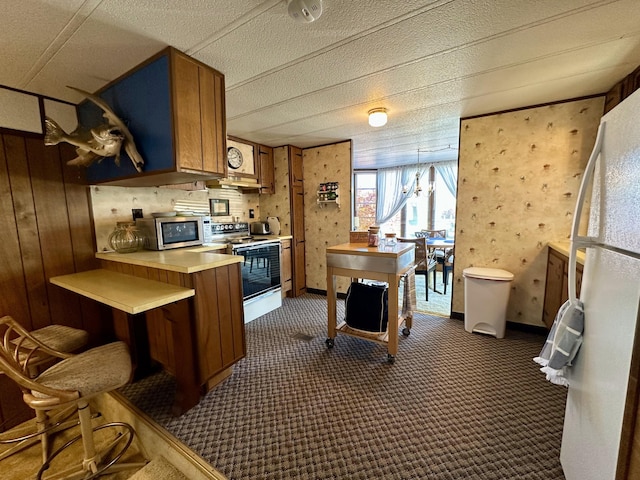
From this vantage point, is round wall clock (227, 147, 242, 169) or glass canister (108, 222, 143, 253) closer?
glass canister (108, 222, 143, 253)

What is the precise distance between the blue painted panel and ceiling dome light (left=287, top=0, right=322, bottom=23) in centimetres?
84

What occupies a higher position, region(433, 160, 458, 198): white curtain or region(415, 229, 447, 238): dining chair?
region(433, 160, 458, 198): white curtain

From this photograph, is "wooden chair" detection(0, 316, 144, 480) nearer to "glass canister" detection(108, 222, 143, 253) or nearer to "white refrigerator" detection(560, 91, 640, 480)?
"glass canister" detection(108, 222, 143, 253)

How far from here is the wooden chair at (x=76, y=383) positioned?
1.14 m

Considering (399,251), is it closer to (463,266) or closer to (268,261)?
(463,266)

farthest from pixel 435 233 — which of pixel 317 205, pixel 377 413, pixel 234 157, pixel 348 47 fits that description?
pixel 348 47

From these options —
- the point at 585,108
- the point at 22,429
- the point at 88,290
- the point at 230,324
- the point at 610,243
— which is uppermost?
the point at 585,108

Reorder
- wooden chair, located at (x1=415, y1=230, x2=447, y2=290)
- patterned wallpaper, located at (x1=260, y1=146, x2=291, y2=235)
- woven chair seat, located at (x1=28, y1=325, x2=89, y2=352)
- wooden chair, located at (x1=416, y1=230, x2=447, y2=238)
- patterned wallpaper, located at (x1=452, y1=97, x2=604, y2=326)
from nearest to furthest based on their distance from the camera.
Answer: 1. woven chair seat, located at (x1=28, y1=325, x2=89, y2=352)
2. patterned wallpaper, located at (x1=452, y1=97, x2=604, y2=326)
3. patterned wallpaper, located at (x1=260, y1=146, x2=291, y2=235)
4. wooden chair, located at (x1=415, y1=230, x2=447, y2=290)
5. wooden chair, located at (x1=416, y1=230, x2=447, y2=238)

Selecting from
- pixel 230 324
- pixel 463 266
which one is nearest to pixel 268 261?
pixel 230 324

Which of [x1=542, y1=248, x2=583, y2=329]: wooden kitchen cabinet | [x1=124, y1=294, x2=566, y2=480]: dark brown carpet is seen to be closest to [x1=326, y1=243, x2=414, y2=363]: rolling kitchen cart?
[x1=124, y1=294, x2=566, y2=480]: dark brown carpet

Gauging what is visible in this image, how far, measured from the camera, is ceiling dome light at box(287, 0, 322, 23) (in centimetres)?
116

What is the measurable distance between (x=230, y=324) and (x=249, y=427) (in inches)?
26.6

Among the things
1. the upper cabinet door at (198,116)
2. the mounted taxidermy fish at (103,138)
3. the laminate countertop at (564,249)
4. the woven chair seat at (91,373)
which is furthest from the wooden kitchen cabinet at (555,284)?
the mounted taxidermy fish at (103,138)

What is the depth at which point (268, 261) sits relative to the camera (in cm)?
339
